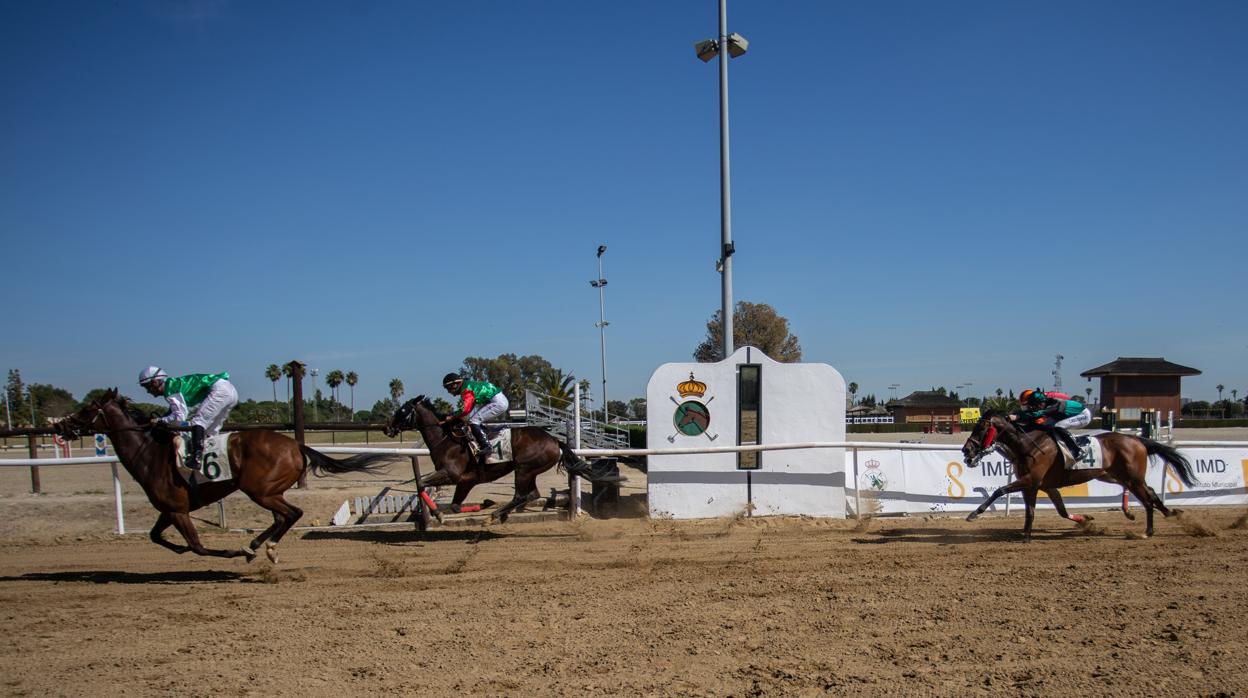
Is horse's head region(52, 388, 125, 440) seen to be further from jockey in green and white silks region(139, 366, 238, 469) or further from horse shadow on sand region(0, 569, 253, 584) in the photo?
horse shadow on sand region(0, 569, 253, 584)

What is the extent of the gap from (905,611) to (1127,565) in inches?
127

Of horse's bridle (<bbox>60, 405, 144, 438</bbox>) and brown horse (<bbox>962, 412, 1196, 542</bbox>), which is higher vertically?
horse's bridle (<bbox>60, 405, 144, 438</bbox>)

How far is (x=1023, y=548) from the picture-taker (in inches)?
337

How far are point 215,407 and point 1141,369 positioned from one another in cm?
6237

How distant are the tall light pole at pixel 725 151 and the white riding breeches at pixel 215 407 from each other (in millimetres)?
6820

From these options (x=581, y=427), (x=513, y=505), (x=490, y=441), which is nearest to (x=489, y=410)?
(x=490, y=441)

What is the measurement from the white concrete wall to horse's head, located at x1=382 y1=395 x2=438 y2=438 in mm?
3108

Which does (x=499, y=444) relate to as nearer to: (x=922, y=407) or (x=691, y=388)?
(x=691, y=388)

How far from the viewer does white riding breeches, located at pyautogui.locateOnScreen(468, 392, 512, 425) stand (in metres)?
9.70

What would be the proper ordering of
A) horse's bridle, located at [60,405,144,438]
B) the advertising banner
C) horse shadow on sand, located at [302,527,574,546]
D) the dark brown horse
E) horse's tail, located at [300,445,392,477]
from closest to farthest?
horse's bridle, located at [60,405,144,438]
horse's tail, located at [300,445,392,477]
horse shadow on sand, located at [302,527,574,546]
the dark brown horse
the advertising banner

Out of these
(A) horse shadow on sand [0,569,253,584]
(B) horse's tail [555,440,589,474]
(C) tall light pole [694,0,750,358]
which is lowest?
(A) horse shadow on sand [0,569,253,584]

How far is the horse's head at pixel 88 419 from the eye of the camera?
24.0ft

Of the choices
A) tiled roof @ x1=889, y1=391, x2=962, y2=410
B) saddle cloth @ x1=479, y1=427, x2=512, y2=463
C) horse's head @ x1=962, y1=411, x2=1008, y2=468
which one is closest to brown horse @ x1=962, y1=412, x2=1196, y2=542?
horse's head @ x1=962, y1=411, x2=1008, y2=468

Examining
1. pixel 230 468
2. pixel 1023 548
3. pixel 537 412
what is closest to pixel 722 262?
pixel 1023 548
